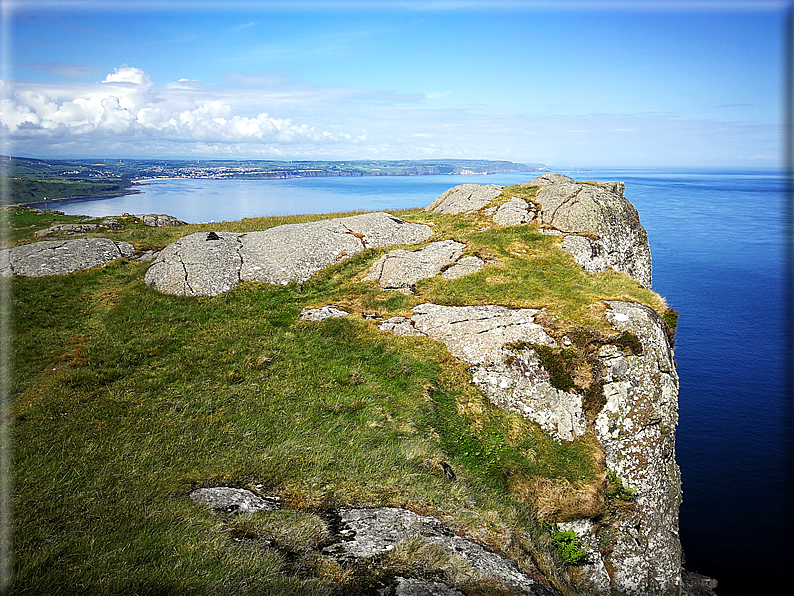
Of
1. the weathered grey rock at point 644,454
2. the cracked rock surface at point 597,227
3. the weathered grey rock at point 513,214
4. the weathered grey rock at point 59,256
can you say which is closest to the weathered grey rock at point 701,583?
the weathered grey rock at point 644,454

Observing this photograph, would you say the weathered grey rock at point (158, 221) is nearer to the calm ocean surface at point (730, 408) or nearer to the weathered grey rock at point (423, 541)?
the calm ocean surface at point (730, 408)

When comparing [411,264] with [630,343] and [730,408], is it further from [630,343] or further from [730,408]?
[730,408]

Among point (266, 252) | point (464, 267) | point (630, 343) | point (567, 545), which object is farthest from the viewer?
point (266, 252)

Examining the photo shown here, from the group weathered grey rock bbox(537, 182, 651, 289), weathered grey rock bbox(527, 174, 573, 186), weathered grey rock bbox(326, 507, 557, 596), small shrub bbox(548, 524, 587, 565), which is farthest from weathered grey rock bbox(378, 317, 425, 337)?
weathered grey rock bbox(527, 174, 573, 186)

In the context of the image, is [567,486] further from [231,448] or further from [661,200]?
[661,200]

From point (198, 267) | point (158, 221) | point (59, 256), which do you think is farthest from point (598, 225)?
point (158, 221)

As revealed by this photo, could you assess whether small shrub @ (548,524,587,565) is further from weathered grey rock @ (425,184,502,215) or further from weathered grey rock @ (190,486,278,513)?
weathered grey rock @ (425,184,502,215)

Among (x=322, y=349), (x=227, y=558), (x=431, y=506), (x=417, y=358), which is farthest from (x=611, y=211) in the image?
(x=227, y=558)
